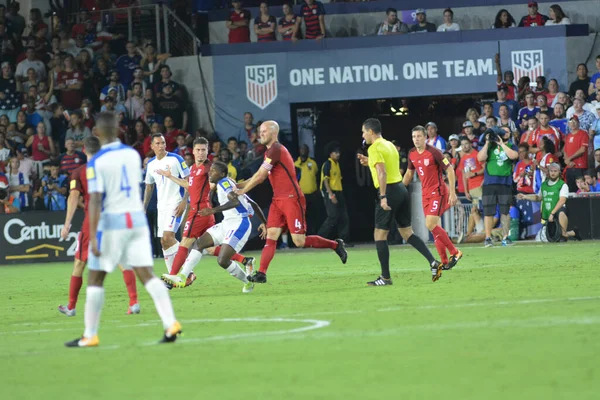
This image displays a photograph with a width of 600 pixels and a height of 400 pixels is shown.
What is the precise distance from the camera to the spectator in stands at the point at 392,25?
2897cm

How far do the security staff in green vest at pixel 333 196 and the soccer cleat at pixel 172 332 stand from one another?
58.4ft

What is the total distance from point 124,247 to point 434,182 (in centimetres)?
838

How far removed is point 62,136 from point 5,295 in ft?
40.9

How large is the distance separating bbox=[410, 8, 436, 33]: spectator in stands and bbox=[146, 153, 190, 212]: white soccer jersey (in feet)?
44.7

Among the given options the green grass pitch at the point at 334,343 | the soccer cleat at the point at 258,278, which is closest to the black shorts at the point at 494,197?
the green grass pitch at the point at 334,343

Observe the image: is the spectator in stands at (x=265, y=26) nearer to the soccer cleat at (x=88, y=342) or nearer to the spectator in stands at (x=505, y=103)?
the spectator in stands at (x=505, y=103)

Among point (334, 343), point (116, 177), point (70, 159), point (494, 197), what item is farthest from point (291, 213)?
point (70, 159)

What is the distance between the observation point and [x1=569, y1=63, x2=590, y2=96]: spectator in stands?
26703 mm

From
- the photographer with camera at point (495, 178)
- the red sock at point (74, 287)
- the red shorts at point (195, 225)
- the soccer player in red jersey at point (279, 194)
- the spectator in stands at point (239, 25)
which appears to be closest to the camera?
the red sock at point (74, 287)

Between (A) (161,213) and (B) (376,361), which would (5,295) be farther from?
(B) (376,361)

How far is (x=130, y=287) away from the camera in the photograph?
1242 centimetres

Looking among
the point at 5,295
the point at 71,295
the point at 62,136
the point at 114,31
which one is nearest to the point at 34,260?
the point at 62,136

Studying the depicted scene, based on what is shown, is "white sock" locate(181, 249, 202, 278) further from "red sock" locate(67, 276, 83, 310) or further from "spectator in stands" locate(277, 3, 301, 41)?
"spectator in stands" locate(277, 3, 301, 41)

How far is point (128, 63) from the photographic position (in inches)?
1169
